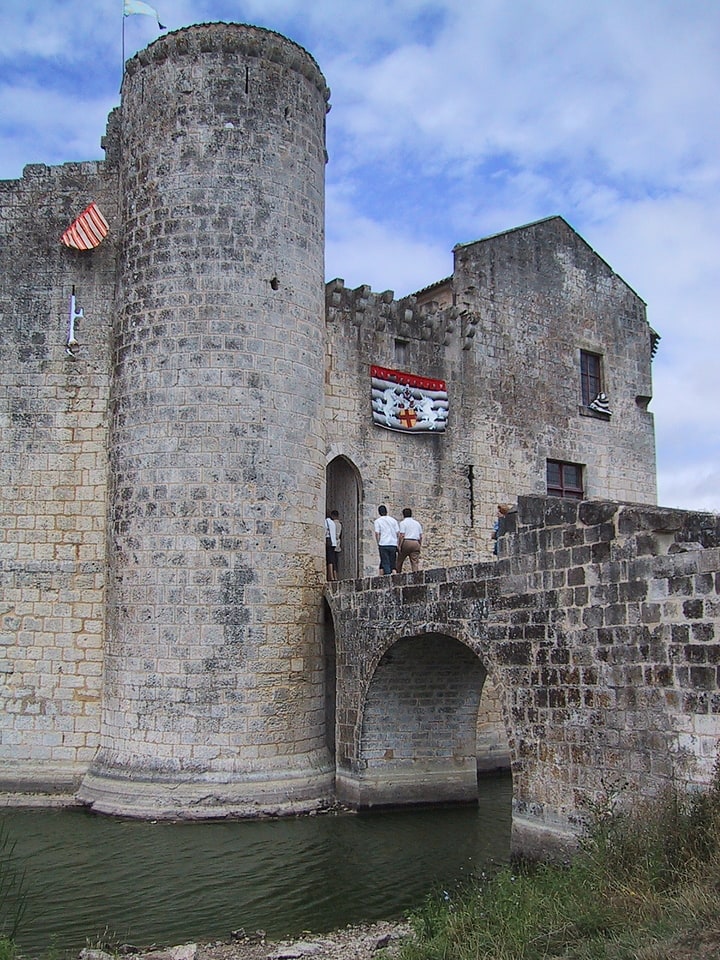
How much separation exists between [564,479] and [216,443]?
8.58 m

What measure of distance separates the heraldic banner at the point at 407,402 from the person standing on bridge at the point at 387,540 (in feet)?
6.92

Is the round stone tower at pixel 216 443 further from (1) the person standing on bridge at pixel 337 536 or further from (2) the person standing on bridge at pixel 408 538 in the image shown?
(2) the person standing on bridge at pixel 408 538

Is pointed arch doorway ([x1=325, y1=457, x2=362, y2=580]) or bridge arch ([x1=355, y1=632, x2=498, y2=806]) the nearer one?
bridge arch ([x1=355, y1=632, x2=498, y2=806])

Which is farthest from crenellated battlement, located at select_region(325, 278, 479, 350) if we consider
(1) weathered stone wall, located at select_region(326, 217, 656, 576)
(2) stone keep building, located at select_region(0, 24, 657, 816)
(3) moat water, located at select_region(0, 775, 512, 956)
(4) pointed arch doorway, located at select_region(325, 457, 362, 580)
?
(3) moat water, located at select_region(0, 775, 512, 956)

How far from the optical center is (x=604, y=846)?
22.7ft

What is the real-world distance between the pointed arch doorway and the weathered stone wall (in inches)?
5.7

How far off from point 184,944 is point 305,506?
6.55 metres

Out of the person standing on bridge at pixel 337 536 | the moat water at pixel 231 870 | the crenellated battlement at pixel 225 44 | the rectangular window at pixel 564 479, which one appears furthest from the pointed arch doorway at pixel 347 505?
the crenellated battlement at pixel 225 44

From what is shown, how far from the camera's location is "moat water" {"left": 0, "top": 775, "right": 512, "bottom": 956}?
824 cm

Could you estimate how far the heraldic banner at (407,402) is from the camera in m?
15.9

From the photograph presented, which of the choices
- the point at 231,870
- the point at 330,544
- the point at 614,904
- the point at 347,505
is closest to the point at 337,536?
the point at 330,544

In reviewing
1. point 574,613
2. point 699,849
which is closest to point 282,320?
point 574,613

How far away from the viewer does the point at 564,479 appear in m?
19.0

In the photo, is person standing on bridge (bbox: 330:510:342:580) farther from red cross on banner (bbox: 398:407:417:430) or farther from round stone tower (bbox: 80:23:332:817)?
red cross on banner (bbox: 398:407:417:430)
